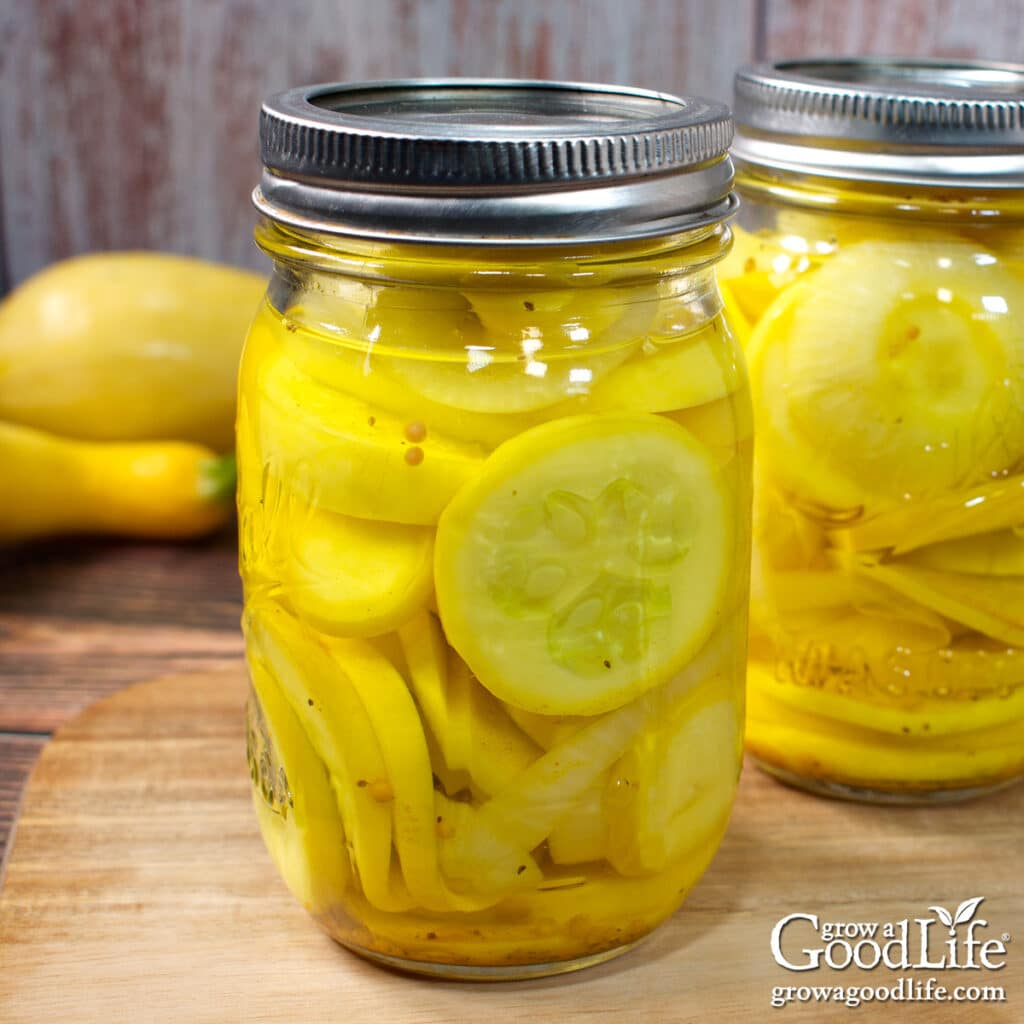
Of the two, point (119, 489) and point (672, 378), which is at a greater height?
point (672, 378)

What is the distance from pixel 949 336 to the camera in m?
0.73

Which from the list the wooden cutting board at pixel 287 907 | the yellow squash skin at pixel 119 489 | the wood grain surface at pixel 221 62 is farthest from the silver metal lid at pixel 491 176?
the wood grain surface at pixel 221 62

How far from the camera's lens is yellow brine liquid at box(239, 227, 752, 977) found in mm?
594

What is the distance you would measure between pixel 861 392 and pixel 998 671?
0.18 m

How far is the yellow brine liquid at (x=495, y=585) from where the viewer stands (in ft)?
1.95

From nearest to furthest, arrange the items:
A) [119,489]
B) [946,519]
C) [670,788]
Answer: [670,788] < [946,519] < [119,489]

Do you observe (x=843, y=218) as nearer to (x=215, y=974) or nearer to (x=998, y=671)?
(x=998, y=671)

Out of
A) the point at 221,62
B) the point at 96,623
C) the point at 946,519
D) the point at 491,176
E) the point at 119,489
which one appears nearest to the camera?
the point at 491,176

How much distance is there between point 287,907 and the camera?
75 centimetres

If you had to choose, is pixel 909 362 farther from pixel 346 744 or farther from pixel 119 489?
pixel 119 489

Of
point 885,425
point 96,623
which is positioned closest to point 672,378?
point 885,425

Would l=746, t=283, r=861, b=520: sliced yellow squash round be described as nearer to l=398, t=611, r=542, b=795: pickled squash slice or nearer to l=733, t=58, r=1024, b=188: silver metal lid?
l=733, t=58, r=1024, b=188: silver metal lid

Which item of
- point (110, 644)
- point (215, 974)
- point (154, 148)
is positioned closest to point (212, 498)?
point (110, 644)

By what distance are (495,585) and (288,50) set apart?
3.19 ft
